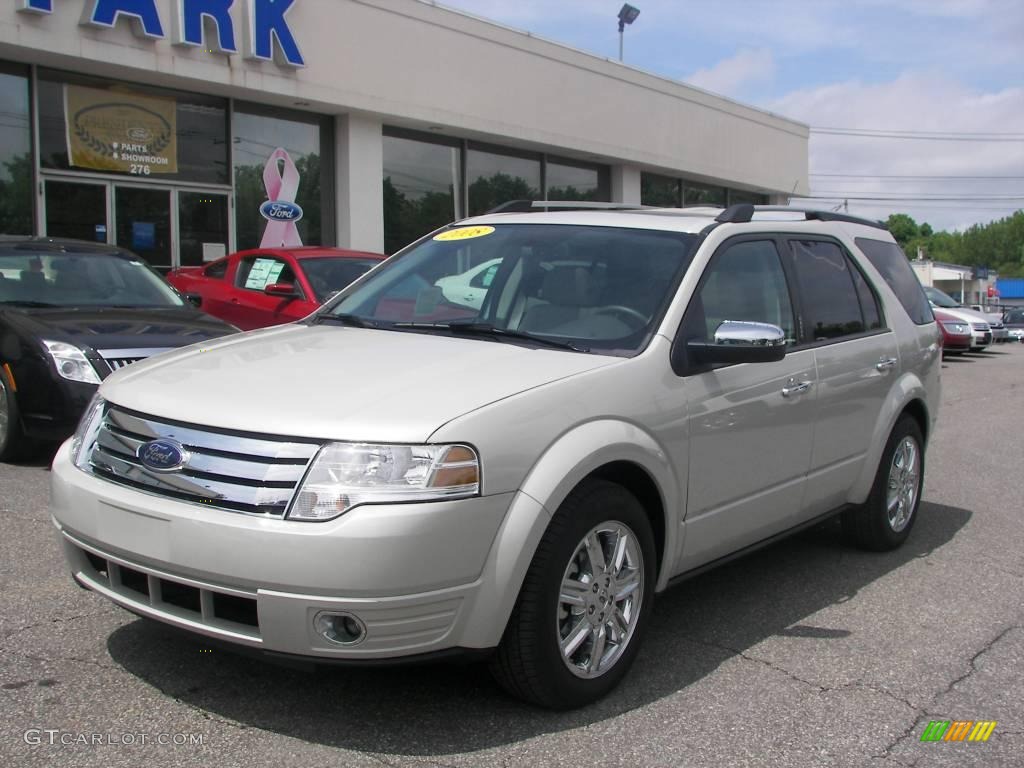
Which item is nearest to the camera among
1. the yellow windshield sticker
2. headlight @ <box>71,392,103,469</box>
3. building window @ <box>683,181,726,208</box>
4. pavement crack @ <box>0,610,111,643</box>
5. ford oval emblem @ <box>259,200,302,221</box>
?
headlight @ <box>71,392,103,469</box>

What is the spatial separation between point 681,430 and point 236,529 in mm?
1702

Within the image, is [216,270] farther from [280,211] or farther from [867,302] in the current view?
[867,302]

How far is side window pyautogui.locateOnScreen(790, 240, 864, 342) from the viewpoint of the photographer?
4953 millimetres

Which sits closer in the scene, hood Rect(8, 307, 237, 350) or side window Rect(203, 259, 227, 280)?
hood Rect(8, 307, 237, 350)

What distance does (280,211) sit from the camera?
53.7ft

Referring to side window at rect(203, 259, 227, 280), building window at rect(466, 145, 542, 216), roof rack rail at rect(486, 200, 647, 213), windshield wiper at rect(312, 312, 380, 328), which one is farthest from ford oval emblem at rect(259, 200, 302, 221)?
windshield wiper at rect(312, 312, 380, 328)

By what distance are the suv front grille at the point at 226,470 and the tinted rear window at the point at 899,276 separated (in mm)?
3837

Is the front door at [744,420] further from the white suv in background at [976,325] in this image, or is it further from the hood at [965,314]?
the hood at [965,314]

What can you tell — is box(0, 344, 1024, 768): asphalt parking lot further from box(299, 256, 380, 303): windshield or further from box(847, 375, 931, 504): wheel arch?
box(299, 256, 380, 303): windshield

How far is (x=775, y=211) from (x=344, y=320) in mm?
2357

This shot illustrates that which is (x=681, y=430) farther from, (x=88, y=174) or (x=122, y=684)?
(x=88, y=174)

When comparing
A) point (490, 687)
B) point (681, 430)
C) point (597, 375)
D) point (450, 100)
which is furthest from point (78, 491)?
point (450, 100)

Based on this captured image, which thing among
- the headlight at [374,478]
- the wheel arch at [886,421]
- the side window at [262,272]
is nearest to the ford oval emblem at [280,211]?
the side window at [262,272]

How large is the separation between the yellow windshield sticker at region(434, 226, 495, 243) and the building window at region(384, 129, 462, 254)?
42.0ft
